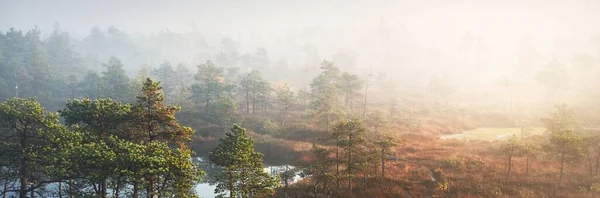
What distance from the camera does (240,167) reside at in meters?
21.4

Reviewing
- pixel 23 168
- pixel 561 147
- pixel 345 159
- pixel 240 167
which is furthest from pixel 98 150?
pixel 561 147

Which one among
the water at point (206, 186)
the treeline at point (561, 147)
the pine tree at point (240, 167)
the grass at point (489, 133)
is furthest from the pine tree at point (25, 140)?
the grass at point (489, 133)

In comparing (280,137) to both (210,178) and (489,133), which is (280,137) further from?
(489,133)

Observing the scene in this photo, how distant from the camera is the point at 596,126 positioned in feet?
189

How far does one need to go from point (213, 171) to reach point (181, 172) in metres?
22.6

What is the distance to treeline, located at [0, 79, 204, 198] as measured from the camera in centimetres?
1831

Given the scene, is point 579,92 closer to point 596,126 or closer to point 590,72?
point 590,72

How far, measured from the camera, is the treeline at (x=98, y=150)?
18.3 meters

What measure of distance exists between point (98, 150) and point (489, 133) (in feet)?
188

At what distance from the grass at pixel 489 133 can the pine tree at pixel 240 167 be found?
4101 cm

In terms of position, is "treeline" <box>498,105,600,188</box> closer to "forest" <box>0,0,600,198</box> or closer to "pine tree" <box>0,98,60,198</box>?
"forest" <box>0,0,600,198</box>

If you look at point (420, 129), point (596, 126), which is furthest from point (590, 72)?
point (420, 129)

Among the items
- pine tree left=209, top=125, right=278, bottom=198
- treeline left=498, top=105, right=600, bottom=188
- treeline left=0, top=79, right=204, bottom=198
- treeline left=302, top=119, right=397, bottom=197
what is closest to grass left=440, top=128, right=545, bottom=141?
treeline left=498, top=105, right=600, bottom=188

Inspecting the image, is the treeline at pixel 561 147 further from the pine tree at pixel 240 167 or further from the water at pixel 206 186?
the pine tree at pixel 240 167
